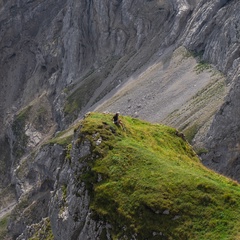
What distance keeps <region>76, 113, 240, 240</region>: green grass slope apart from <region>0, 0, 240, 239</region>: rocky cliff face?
134 ft

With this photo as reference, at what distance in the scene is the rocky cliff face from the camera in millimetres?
77188

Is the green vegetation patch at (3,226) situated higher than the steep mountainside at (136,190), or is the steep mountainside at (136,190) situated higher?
the steep mountainside at (136,190)

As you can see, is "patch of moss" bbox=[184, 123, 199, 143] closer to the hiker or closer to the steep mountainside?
the steep mountainside

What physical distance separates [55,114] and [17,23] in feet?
162

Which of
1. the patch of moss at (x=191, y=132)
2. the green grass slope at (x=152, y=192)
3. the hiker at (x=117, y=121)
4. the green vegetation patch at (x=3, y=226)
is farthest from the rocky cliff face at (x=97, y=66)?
the green grass slope at (x=152, y=192)

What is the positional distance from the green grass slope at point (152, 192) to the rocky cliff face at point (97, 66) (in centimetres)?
4081

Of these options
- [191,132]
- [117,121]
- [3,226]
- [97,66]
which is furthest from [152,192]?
[97,66]

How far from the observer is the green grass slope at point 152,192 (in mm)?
16859

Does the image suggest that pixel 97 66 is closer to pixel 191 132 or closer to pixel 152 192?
pixel 191 132

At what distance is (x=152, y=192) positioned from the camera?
1861 centimetres

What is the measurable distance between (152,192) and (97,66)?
340 feet

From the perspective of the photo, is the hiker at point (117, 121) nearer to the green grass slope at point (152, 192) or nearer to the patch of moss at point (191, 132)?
the green grass slope at point (152, 192)

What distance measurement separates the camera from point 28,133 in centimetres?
11825

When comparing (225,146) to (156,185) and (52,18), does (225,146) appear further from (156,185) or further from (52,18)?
(52,18)
